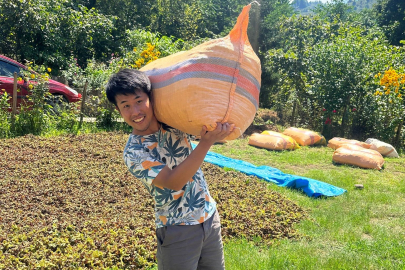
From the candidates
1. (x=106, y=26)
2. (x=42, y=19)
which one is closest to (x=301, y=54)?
(x=106, y=26)

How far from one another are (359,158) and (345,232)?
11.9 feet

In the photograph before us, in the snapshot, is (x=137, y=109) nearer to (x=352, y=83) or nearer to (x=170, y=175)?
(x=170, y=175)

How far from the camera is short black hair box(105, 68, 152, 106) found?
1506 millimetres

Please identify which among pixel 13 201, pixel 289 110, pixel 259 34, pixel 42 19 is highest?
pixel 259 34

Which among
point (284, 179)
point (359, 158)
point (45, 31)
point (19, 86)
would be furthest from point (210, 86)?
point (45, 31)

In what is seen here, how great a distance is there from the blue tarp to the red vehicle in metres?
4.05

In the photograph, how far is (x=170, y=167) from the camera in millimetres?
1661

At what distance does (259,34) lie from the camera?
1522 cm

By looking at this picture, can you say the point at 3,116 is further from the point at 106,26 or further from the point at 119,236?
the point at 106,26

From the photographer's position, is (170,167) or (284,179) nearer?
(170,167)

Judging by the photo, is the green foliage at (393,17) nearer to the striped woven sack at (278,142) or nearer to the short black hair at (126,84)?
the striped woven sack at (278,142)

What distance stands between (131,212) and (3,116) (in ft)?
14.6

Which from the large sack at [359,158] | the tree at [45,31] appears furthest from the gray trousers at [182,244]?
the tree at [45,31]

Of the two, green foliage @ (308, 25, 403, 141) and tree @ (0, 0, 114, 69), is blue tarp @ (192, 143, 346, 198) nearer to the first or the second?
green foliage @ (308, 25, 403, 141)
